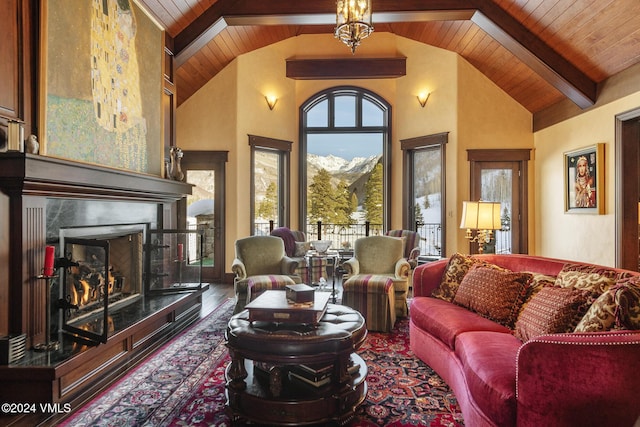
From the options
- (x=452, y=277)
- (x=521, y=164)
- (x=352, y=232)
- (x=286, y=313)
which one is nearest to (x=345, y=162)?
(x=352, y=232)

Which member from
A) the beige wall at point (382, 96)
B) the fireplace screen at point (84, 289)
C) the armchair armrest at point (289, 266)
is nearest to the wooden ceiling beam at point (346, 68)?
the beige wall at point (382, 96)

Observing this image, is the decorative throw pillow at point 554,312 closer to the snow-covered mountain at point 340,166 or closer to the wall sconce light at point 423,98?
the wall sconce light at point 423,98

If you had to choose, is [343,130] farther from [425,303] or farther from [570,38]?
[425,303]

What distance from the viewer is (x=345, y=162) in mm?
7781

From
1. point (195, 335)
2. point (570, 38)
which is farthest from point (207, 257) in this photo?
point (570, 38)

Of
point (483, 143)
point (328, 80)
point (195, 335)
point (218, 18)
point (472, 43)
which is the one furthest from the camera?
point (328, 80)

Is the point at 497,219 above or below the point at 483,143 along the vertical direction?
below

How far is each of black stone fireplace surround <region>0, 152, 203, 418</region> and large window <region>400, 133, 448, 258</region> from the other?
474cm

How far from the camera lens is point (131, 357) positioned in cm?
301

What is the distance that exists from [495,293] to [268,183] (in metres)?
5.09

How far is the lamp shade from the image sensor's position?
374 centimetres

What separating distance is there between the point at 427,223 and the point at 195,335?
4427 millimetres

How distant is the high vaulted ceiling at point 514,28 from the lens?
3.91 m

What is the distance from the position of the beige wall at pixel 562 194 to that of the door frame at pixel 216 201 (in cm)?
504
